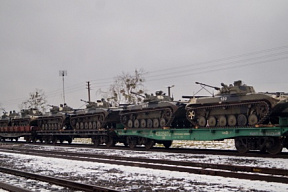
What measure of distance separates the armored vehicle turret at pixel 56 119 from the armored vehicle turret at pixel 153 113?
9083mm

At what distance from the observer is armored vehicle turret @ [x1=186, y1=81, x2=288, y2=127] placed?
1736 centimetres

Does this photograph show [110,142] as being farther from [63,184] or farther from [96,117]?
[63,184]

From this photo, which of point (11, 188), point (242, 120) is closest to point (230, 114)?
point (242, 120)

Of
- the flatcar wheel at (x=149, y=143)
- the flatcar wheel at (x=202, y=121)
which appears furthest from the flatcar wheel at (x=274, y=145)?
the flatcar wheel at (x=149, y=143)

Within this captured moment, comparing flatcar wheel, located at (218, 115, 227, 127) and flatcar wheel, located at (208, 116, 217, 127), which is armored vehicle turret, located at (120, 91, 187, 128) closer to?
flatcar wheel, located at (208, 116, 217, 127)

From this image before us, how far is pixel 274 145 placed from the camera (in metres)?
17.1

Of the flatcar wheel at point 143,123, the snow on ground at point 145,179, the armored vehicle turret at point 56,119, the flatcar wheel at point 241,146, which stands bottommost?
the snow on ground at point 145,179

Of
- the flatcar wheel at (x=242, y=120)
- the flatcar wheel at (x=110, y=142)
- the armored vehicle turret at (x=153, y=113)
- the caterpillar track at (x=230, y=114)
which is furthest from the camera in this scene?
the flatcar wheel at (x=110, y=142)

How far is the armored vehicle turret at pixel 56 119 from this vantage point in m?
33.9

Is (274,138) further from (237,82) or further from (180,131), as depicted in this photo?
(180,131)

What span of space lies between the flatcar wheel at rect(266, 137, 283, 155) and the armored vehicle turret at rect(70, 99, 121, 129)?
1292cm

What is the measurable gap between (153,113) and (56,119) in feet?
46.2

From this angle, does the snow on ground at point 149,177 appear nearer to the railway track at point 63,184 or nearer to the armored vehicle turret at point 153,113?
the railway track at point 63,184

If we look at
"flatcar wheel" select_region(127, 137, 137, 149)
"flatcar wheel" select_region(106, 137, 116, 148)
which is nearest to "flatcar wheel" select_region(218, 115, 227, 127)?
"flatcar wheel" select_region(127, 137, 137, 149)
